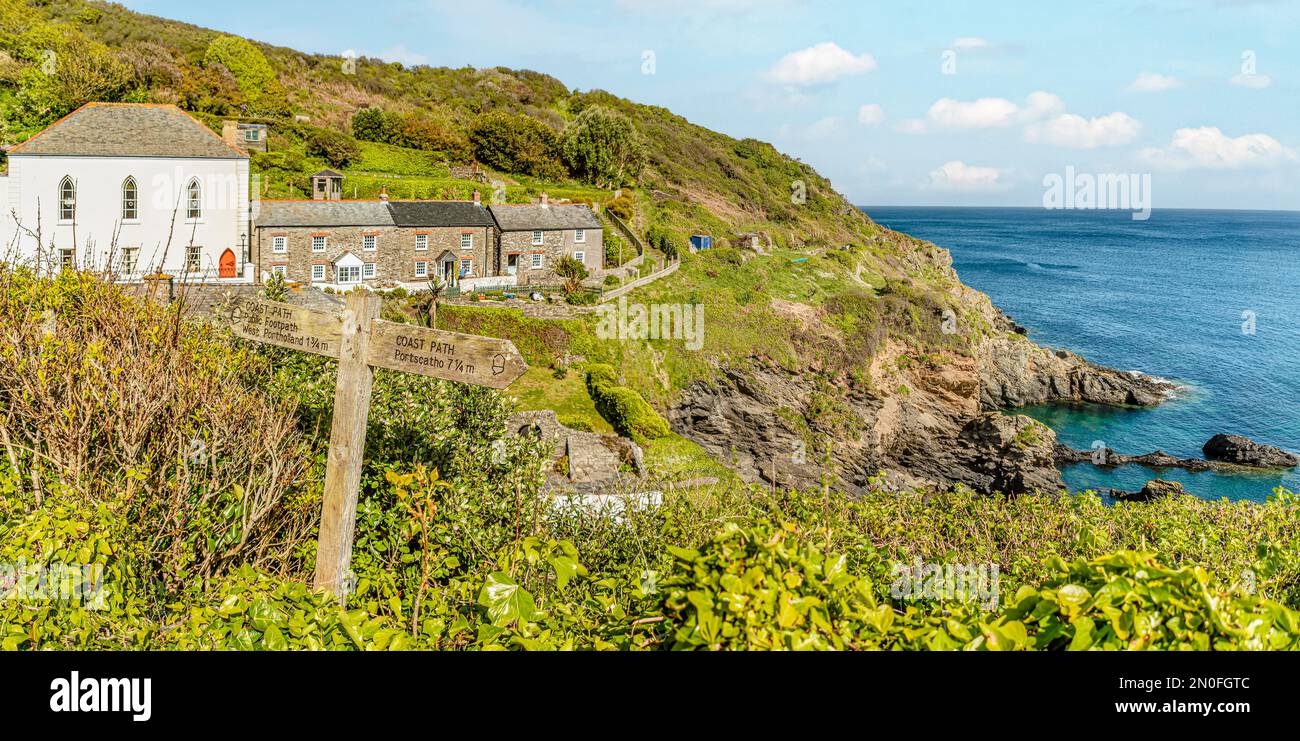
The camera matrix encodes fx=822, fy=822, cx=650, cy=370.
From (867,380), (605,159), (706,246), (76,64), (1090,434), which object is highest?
(76,64)

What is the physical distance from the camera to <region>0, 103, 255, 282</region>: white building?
40.9 metres

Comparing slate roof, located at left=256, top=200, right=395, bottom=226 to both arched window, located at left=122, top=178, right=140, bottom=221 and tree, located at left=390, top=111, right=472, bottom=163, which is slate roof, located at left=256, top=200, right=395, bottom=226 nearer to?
arched window, located at left=122, top=178, right=140, bottom=221

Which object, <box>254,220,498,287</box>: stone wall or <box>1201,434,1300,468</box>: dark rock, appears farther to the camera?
<box>254,220,498,287</box>: stone wall

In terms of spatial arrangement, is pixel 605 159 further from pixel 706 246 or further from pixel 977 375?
pixel 977 375

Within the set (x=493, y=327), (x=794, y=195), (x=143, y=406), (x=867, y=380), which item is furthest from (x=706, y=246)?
(x=143, y=406)

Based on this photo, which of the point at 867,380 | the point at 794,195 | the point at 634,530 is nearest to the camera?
the point at 634,530

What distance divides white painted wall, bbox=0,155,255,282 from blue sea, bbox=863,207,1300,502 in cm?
4490

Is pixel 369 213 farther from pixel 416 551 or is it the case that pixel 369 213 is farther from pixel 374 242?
pixel 416 551

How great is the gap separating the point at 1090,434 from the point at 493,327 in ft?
113

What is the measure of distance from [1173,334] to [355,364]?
276 ft

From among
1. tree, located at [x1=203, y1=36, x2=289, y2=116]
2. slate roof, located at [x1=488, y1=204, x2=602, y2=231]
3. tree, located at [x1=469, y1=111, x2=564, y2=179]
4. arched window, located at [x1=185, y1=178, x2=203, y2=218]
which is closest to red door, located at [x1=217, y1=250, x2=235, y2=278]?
arched window, located at [x1=185, y1=178, x2=203, y2=218]

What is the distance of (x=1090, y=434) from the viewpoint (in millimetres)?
47781

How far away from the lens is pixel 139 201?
42562 millimetres

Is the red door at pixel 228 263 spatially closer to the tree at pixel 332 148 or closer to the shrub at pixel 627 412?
the shrub at pixel 627 412
